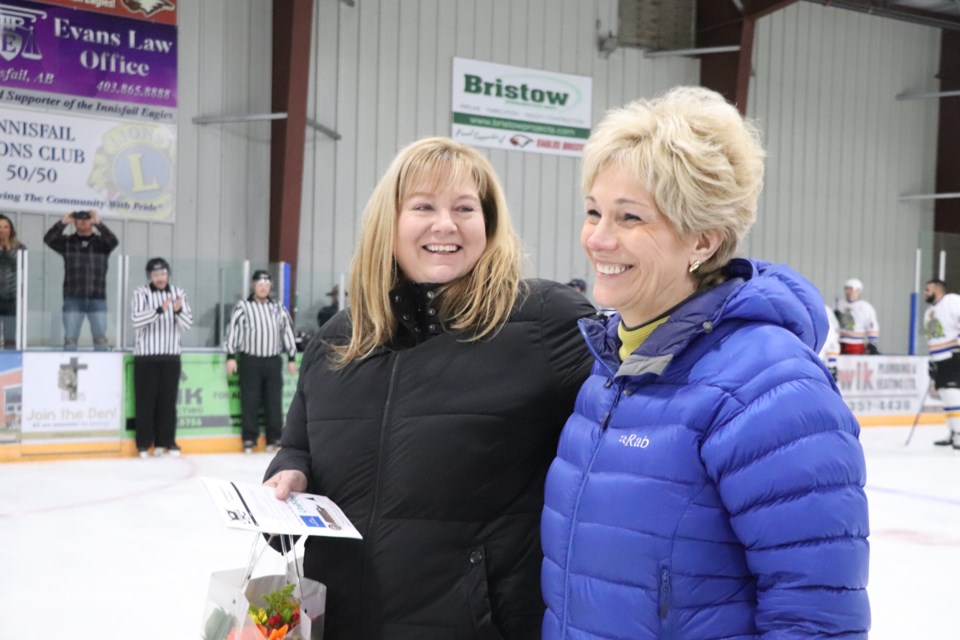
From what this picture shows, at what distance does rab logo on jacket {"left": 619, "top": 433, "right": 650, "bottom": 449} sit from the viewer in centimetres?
105

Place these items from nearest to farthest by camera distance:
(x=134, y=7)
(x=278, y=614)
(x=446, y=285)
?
1. (x=278, y=614)
2. (x=446, y=285)
3. (x=134, y=7)

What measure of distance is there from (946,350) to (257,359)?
665 cm

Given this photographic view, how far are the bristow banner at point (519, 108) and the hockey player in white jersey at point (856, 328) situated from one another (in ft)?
13.8

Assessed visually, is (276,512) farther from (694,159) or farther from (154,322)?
(154,322)

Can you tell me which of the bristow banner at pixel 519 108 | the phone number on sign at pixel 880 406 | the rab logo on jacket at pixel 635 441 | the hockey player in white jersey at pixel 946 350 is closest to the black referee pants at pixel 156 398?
the bristow banner at pixel 519 108

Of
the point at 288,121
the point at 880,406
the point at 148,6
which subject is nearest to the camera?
the point at 148,6

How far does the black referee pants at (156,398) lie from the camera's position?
23.8ft

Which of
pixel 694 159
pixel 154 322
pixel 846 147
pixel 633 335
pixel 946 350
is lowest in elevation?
pixel 946 350

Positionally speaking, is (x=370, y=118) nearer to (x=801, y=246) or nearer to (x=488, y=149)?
(x=488, y=149)

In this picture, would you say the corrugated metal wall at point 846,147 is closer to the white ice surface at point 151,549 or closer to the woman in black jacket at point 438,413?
the white ice surface at point 151,549

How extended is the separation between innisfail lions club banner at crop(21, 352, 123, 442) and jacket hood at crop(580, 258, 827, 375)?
7050 millimetres

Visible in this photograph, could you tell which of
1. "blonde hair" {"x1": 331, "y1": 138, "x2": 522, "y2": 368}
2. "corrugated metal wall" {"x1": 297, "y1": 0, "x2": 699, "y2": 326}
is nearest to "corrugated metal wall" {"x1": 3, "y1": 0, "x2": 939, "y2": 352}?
"corrugated metal wall" {"x1": 297, "y1": 0, "x2": 699, "y2": 326}

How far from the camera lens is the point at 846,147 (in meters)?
14.5

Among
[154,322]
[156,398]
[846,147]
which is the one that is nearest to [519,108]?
[154,322]
